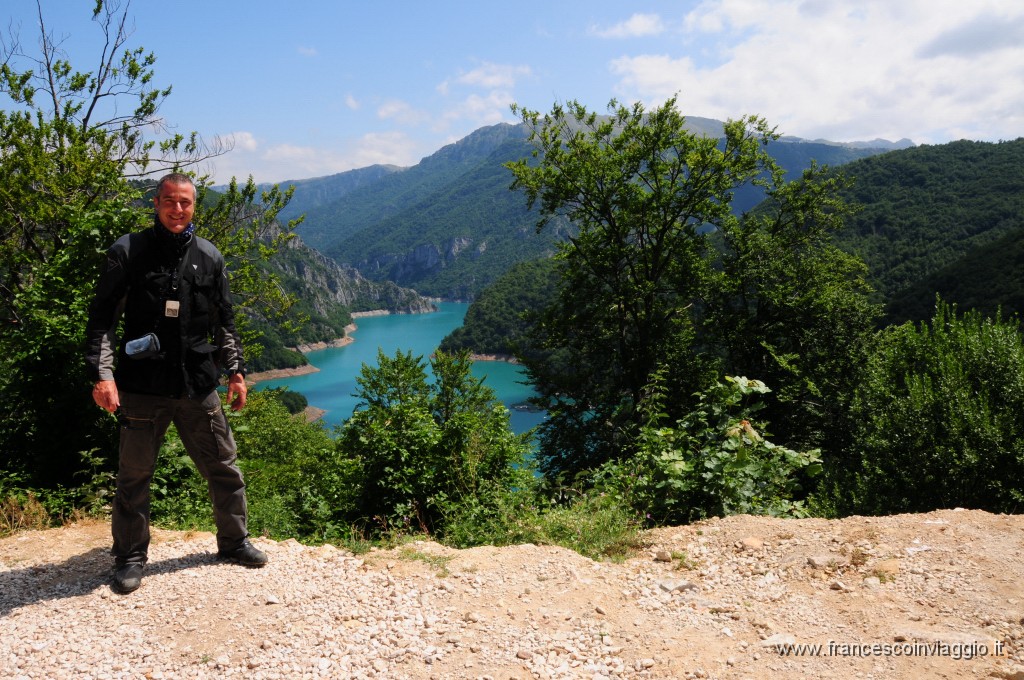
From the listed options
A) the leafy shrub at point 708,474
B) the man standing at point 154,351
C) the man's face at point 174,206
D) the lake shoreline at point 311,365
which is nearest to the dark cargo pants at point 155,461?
the man standing at point 154,351

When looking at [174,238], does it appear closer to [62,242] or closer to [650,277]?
[62,242]

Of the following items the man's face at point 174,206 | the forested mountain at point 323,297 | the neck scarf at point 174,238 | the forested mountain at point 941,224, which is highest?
the forested mountain at point 941,224

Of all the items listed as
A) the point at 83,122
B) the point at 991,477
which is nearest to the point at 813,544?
the point at 991,477

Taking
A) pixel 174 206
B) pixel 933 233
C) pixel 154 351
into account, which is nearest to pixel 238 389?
pixel 154 351

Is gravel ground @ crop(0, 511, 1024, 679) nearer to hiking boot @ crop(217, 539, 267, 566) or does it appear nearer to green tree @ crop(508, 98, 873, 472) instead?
hiking boot @ crop(217, 539, 267, 566)

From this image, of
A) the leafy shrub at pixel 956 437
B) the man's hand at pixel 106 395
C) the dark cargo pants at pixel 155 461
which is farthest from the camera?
the leafy shrub at pixel 956 437

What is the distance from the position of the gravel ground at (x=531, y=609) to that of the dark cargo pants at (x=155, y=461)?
0.22 metres

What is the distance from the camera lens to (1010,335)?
6.98m

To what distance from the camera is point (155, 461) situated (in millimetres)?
3293

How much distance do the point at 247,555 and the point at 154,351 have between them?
1.28 m

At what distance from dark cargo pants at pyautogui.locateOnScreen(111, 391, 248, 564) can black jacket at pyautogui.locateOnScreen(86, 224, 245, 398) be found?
114 millimetres

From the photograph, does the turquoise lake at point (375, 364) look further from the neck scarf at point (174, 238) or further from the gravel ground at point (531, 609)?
the neck scarf at point (174, 238)

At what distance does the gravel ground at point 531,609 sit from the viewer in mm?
2607

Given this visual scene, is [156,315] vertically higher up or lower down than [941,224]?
lower down
